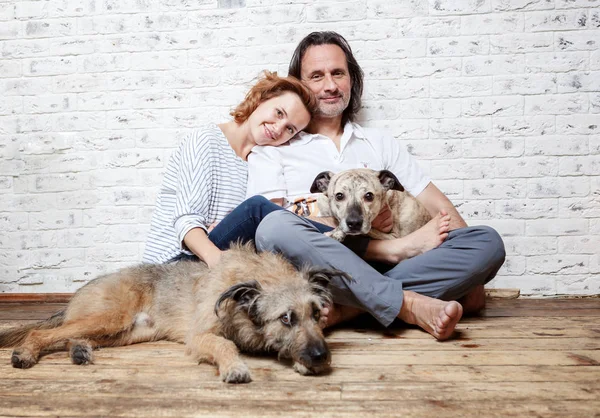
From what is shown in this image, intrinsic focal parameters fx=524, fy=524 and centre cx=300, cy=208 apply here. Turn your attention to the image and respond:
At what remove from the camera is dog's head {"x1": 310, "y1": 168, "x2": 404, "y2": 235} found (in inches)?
98.3

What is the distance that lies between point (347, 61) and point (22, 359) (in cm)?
242

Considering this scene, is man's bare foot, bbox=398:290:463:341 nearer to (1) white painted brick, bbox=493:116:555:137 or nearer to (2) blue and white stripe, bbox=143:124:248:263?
(2) blue and white stripe, bbox=143:124:248:263

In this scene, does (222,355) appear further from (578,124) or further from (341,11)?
(578,124)

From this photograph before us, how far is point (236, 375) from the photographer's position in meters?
1.80

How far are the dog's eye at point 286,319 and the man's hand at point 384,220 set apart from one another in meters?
0.97

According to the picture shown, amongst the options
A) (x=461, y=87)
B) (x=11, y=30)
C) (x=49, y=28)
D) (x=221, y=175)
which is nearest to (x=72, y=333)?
(x=221, y=175)

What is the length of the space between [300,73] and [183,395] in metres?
2.23

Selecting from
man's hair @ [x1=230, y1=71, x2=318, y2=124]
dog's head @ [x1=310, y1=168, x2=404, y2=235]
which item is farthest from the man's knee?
man's hair @ [x1=230, y1=71, x2=318, y2=124]

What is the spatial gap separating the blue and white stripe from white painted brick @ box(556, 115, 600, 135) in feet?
6.87

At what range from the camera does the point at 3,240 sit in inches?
148

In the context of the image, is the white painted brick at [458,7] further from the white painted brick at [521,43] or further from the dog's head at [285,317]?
the dog's head at [285,317]

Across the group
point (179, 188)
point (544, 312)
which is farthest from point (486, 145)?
point (179, 188)

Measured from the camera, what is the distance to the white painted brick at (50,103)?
367 cm

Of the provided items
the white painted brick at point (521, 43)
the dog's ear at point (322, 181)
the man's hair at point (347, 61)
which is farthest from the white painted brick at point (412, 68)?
the dog's ear at point (322, 181)
